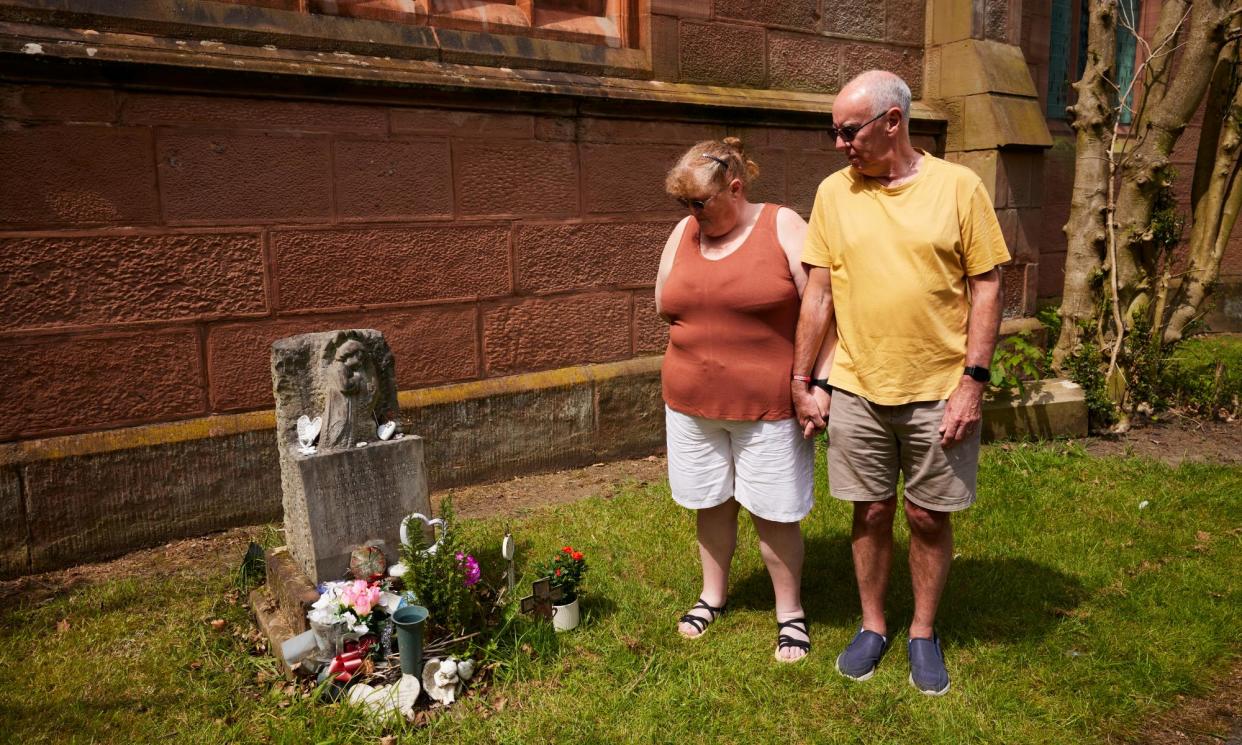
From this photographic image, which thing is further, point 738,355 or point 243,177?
point 243,177

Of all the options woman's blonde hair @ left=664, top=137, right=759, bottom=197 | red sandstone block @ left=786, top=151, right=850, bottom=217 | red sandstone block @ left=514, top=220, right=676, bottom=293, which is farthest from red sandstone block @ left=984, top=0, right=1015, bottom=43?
woman's blonde hair @ left=664, top=137, right=759, bottom=197

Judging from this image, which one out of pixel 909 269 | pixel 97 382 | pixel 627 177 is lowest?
pixel 97 382

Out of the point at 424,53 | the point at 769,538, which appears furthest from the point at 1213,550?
the point at 424,53

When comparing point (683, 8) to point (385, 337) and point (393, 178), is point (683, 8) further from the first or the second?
point (385, 337)

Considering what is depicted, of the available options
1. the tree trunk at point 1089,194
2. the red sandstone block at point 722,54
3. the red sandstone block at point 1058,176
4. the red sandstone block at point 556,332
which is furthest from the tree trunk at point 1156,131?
the red sandstone block at point 556,332

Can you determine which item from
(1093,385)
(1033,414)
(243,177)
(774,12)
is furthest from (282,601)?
(1093,385)

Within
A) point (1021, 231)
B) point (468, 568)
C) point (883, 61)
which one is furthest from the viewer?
point (1021, 231)

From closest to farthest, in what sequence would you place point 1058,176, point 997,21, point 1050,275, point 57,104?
point 57,104
point 997,21
point 1058,176
point 1050,275

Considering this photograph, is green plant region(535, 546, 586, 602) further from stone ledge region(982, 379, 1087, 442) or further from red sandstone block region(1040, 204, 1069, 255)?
red sandstone block region(1040, 204, 1069, 255)

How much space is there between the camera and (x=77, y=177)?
13.3 feet

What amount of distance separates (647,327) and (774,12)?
242cm

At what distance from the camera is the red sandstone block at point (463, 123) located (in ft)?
16.0

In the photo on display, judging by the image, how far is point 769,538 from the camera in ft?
10.7

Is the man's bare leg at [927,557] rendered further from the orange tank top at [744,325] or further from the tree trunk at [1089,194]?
the tree trunk at [1089,194]
